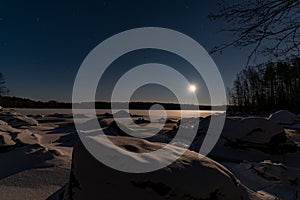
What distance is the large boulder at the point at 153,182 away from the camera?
5.53 feet

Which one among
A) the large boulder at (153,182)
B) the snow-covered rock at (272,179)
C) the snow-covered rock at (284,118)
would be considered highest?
the snow-covered rock at (284,118)

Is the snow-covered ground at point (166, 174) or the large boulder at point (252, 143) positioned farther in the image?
the large boulder at point (252, 143)

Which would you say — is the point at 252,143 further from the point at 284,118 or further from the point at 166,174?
Answer: the point at 284,118

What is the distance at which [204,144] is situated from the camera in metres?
5.97

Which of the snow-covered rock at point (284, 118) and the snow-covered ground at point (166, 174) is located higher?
the snow-covered rock at point (284, 118)

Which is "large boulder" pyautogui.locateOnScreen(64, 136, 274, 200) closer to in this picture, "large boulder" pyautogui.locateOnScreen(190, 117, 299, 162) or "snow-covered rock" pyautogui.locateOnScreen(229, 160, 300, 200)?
"snow-covered rock" pyautogui.locateOnScreen(229, 160, 300, 200)

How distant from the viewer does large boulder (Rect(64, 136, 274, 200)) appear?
5.53ft

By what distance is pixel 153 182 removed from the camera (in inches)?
67.9

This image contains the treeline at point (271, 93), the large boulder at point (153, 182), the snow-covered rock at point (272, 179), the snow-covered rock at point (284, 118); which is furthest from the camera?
the treeline at point (271, 93)

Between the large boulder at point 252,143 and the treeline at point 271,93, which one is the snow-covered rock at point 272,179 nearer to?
the large boulder at point 252,143

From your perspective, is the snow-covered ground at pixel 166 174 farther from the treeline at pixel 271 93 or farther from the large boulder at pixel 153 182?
the treeline at pixel 271 93

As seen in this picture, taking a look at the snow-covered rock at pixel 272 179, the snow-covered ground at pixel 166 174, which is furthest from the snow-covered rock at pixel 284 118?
the snow-covered rock at pixel 272 179

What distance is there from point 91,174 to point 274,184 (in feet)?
7.95

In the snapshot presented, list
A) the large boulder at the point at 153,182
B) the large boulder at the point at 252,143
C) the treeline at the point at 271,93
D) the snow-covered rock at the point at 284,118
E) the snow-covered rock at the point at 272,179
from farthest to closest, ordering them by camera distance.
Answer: the treeline at the point at 271,93 → the snow-covered rock at the point at 284,118 → the large boulder at the point at 252,143 → the snow-covered rock at the point at 272,179 → the large boulder at the point at 153,182
